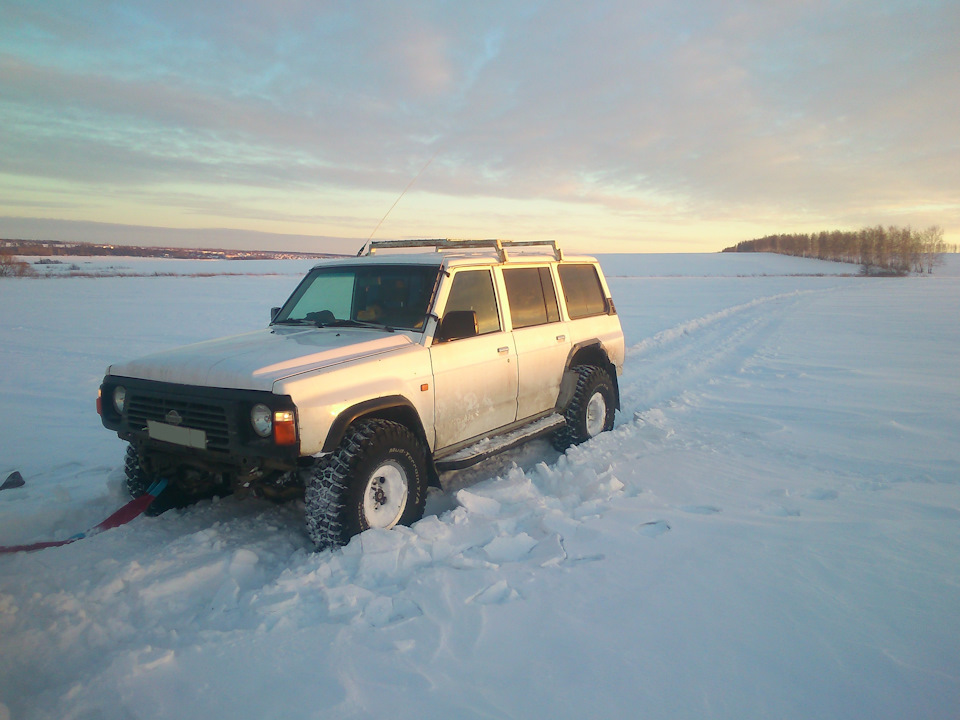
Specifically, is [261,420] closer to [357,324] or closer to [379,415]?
[379,415]

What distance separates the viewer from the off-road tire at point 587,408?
18.9ft

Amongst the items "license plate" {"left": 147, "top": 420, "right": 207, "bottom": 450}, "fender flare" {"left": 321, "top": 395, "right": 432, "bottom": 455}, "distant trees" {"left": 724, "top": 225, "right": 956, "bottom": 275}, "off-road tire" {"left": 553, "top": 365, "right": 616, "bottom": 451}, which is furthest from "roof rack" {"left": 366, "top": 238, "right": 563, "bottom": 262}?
"distant trees" {"left": 724, "top": 225, "right": 956, "bottom": 275}

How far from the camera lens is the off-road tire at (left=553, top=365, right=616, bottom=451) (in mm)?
5750

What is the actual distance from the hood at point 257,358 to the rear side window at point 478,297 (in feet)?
2.12

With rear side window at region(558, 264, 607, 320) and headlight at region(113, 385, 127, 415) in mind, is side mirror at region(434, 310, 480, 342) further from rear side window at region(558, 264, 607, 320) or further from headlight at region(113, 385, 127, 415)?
headlight at region(113, 385, 127, 415)

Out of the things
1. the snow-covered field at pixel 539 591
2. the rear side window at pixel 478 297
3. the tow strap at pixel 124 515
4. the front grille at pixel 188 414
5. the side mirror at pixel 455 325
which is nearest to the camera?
the snow-covered field at pixel 539 591

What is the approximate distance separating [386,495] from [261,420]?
985 millimetres

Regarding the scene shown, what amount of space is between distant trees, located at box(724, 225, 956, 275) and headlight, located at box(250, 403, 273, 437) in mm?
81350

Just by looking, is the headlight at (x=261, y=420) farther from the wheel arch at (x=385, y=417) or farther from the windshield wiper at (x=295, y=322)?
the windshield wiper at (x=295, y=322)

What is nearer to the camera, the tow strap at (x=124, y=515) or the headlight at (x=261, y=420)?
the headlight at (x=261, y=420)

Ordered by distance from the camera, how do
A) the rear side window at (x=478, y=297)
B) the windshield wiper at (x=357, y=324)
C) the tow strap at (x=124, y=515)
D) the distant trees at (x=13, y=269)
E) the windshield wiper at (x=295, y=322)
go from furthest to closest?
the distant trees at (x=13, y=269), the windshield wiper at (x=295, y=322), the rear side window at (x=478, y=297), the windshield wiper at (x=357, y=324), the tow strap at (x=124, y=515)

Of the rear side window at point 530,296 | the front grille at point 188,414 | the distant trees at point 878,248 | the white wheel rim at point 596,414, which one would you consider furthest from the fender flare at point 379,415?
the distant trees at point 878,248

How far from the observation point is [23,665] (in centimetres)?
258

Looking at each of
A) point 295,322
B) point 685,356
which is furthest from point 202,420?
point 685,356
